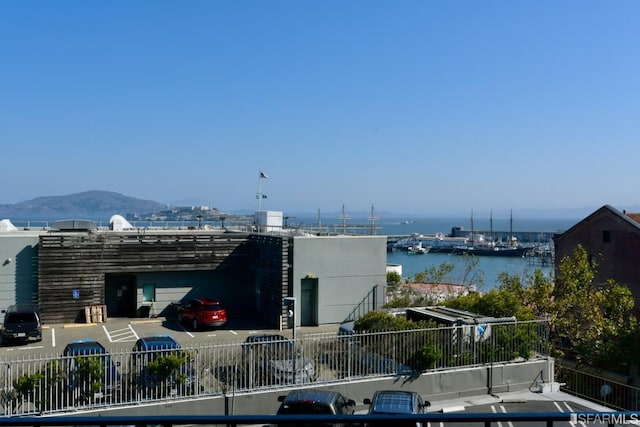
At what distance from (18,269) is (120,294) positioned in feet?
15.3

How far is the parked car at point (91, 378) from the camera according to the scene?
512 inches

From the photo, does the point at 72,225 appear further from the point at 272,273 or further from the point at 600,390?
the point at 600,390

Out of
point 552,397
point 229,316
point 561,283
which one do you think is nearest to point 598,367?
point 561,283

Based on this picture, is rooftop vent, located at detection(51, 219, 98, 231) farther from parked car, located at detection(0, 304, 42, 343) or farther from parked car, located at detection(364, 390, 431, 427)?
parked car, located at detection(364, 390, 431, 427)

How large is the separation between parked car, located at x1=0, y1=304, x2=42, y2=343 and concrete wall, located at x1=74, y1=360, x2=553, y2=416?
1049cm

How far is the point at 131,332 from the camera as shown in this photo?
2430 centimetres

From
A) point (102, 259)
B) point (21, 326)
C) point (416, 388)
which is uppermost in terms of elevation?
point (102, 259)

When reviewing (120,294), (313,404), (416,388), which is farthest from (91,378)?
(120,294)

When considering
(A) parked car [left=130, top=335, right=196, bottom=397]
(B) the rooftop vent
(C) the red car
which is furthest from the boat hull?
(A) parked car [left=130, top=335, right=196, bottom=397]

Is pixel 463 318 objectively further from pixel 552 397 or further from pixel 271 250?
pixel 271 250

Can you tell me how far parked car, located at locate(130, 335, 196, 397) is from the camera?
534 inches

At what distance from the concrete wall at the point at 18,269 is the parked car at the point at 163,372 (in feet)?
47.0

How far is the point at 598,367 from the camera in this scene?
22.3 metres

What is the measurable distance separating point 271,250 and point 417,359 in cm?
1215
